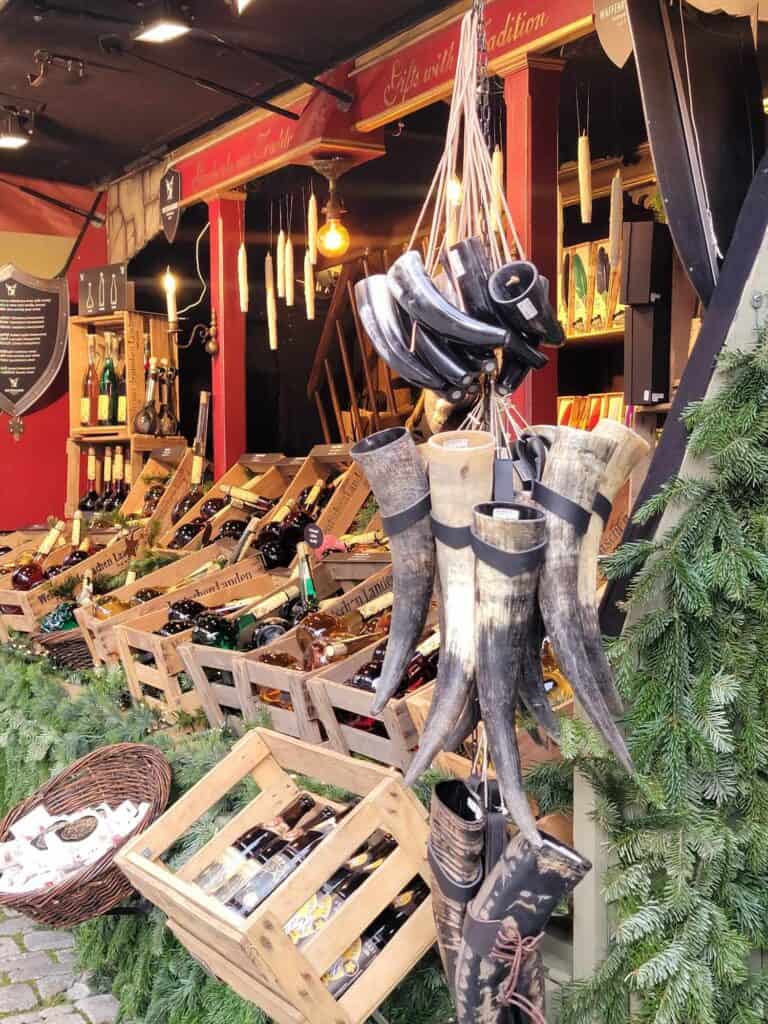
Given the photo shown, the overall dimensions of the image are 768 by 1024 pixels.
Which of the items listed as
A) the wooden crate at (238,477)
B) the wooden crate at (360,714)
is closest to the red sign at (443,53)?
the wooden crate at (238,477)

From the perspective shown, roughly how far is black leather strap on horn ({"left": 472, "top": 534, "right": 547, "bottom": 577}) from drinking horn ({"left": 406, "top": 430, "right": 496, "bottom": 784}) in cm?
6

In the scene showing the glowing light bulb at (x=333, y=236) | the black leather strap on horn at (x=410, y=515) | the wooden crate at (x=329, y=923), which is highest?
the glowing light bulb at (x=333, y=236)

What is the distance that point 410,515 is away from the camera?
160 cm

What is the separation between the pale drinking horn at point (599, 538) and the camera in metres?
1.57

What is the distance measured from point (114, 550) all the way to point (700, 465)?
13.3ft

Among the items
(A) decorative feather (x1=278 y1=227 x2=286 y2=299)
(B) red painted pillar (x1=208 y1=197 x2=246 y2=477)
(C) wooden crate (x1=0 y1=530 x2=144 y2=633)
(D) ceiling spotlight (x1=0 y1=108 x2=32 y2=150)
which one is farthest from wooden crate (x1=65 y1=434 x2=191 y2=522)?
(D) ceiling spotlight (x1=0 y1=108 x2=32 y2=150)

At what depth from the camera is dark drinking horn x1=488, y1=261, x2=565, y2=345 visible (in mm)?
1589

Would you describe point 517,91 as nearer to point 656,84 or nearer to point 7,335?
point 656,84

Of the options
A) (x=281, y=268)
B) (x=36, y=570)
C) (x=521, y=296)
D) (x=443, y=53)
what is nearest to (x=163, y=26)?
(x=443, y=53)

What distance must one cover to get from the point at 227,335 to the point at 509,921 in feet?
19.1

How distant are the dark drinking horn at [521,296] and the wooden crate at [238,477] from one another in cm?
410

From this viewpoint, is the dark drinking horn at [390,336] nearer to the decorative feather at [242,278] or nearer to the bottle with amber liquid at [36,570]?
the bottle with amber liquid at [36,570]

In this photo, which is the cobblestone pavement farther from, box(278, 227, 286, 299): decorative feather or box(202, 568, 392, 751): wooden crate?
box(278, 227, 286, 299): decorative feather

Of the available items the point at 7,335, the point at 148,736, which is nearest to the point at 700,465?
the point at 148,736
